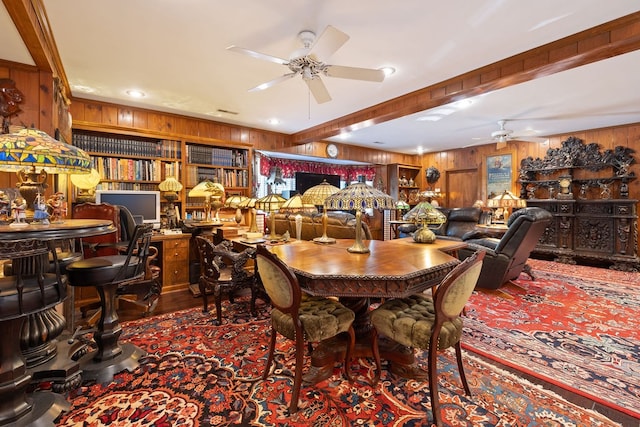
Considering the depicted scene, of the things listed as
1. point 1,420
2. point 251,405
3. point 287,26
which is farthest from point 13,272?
point 287,26

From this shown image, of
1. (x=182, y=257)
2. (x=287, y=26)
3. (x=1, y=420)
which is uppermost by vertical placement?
(x=287, y=26)

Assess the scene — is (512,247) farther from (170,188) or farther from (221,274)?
(170,188)

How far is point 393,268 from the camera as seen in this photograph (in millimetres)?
1700

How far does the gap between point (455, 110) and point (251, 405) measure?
4285 millimetres

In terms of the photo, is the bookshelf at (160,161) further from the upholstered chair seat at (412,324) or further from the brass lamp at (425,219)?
the upholstered chair seat at (412,324)

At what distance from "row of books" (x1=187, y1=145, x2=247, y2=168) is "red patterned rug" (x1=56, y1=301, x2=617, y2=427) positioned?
294cm

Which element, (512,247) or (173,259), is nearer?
(512,247)

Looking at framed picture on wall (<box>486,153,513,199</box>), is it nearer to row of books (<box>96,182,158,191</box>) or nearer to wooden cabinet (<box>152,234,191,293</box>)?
wooden cabinet (<box>152,234,191,293</box>)

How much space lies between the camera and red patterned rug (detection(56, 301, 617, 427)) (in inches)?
60.4

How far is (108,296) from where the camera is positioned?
2.03 metres

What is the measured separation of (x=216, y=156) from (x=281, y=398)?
3.78m

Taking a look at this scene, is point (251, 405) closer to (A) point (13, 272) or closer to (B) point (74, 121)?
(A) point (13, 272)

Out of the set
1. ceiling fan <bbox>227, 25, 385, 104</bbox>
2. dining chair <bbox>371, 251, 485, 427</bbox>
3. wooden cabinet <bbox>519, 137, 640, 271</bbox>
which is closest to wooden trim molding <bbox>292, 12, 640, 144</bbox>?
ceiling fan <bbox>227, 25, 385, 104</bbox>

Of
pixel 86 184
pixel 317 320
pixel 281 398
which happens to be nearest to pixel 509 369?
pixel 317 320
